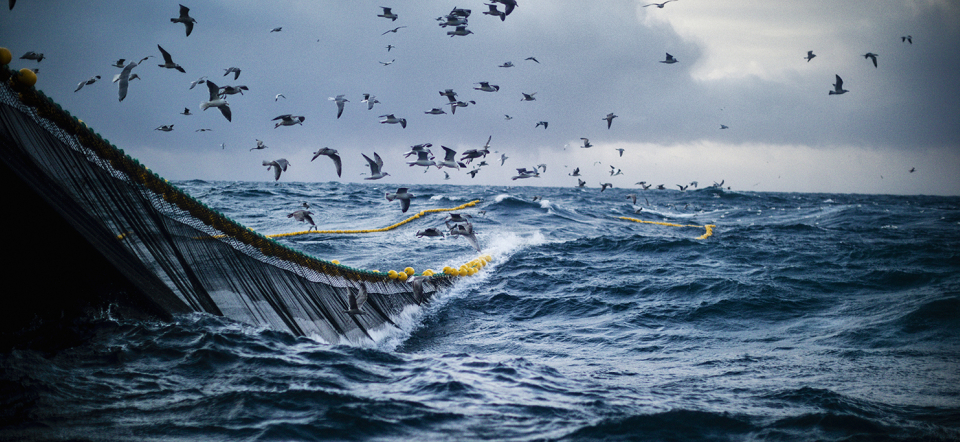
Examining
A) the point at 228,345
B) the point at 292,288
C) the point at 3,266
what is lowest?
the point at 228,345

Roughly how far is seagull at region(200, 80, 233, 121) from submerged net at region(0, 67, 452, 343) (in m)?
3.12

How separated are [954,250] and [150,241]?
20.5 m

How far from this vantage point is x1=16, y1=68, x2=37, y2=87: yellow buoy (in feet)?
15.1

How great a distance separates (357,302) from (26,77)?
419 cm

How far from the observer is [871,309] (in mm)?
10102

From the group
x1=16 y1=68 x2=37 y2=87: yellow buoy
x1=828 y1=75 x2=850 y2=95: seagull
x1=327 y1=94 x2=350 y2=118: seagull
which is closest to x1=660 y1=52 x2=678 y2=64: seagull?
x1=828 y1=75 x2=850 y2=95: seagull

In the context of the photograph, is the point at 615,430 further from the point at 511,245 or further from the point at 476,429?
the point at 511,245

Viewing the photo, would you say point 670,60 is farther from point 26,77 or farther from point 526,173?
point 26,77

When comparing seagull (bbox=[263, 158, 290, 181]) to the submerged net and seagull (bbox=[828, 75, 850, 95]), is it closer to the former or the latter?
the submerged net

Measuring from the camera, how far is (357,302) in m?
7.24

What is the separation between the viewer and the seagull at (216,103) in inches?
328

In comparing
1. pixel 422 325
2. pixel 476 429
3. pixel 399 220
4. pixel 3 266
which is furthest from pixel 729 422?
pixel 399 220

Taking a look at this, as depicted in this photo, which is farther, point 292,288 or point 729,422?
point 292,288

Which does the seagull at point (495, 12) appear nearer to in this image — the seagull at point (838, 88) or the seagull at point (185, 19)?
the seagull at point (185, 19)
